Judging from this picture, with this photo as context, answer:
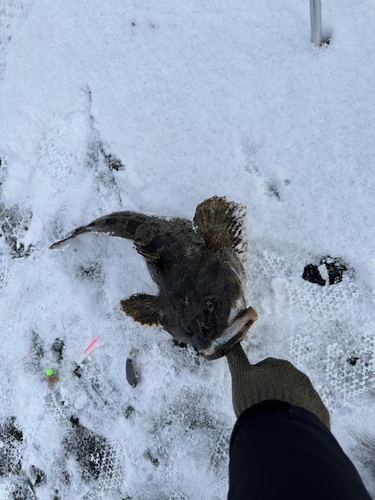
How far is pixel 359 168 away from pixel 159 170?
1.73 meters

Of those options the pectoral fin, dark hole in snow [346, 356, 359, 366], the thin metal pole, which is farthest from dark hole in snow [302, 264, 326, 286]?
the thin metal pole

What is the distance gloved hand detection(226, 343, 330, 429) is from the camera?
2.46 metres

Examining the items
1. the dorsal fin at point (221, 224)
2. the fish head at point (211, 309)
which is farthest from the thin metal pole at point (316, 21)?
the fish head at point (211, 309)

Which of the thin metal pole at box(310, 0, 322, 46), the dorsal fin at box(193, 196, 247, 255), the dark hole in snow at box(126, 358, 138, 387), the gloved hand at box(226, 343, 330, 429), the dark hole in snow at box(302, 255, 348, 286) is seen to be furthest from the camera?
the dark hole in snow at box(126, 358, 138, 387)

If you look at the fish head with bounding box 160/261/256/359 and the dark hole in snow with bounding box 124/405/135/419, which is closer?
the fish head with bounding box 160/261/256/359

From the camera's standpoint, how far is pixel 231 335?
9.58 feet

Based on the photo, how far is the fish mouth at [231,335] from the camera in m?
2.90

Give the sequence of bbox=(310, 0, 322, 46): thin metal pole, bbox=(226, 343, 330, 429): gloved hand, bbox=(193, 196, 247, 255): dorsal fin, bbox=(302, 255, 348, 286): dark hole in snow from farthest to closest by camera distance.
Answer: bbox=(302, 255, 348, 286): dark hole in snow, bbox=(193, 196, 247, 255): dorsal fin, bbox=(310, 0, 322, 46): thin metal pole, bbox=(226, 343, 330, 429): gloved hand

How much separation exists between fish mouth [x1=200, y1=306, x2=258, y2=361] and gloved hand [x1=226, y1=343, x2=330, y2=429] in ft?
0.63

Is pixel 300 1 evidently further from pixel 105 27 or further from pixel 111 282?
pixel 111 282

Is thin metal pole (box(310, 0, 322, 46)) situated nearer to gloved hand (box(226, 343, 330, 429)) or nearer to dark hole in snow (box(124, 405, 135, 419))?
gloved hand (box(226, 343, 330, 429))

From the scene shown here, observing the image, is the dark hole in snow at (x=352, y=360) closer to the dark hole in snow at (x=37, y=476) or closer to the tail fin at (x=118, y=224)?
the tail fin at (x=118, y=224)

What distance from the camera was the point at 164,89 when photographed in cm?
377

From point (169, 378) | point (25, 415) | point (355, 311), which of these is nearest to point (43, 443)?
point (25, 415)
